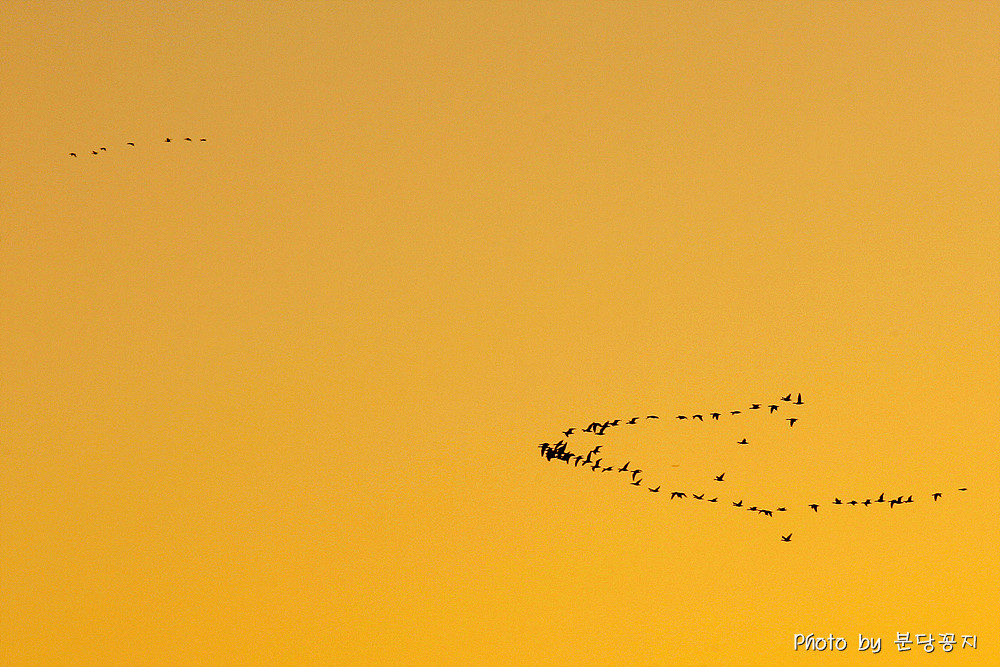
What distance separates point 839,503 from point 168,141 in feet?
114

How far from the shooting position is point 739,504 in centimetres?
12419

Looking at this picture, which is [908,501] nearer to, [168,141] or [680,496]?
[680,496]

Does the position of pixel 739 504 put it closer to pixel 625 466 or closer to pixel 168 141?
pixel 625 466

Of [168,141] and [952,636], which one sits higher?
[168,141]

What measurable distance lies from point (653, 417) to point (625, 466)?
4.92 meters

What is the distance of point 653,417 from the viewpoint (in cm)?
12038

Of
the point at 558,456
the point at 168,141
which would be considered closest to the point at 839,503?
the point at 558,456

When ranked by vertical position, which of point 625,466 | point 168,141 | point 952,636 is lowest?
point 952,636

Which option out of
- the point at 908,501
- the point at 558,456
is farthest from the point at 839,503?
the point at 558,456

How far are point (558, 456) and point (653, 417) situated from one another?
4584 millimetres

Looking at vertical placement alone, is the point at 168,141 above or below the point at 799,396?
above

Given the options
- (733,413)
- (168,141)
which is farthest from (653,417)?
(168,141)

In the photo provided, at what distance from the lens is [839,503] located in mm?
122688

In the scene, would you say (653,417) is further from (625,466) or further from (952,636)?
(952,636)
